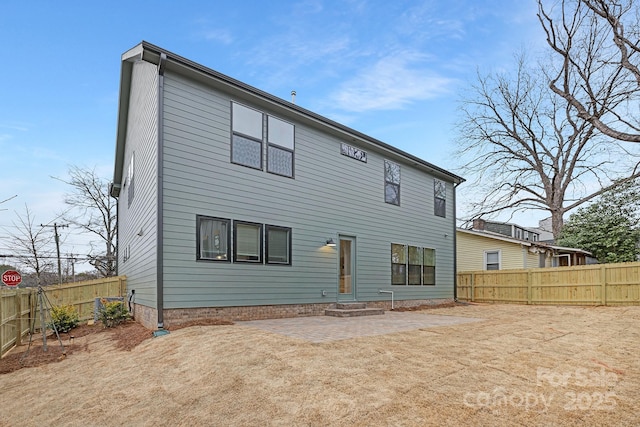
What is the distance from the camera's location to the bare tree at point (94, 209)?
72.5 feet

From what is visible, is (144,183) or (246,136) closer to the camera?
(246,136)

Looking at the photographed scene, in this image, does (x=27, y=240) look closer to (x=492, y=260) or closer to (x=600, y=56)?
(x=492, y=260)

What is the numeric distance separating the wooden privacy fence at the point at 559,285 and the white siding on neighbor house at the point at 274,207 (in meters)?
4.81

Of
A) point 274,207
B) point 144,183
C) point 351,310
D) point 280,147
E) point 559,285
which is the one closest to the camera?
point 144,183

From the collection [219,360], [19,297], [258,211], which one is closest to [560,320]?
[258,211]

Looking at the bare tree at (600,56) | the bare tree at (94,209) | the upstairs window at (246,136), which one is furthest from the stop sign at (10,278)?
the bare tree at (600,56)

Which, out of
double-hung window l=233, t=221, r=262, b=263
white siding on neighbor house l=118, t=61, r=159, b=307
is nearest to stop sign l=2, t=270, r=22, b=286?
white siding on neighbor house l=118, t=61, r=159, b=307

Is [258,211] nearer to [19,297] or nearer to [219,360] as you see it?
[219,360]

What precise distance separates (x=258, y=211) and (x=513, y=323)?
21.9 ft

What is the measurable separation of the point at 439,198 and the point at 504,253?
6269 millimetres

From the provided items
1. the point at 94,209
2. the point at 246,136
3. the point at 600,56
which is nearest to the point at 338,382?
the point at 246,136

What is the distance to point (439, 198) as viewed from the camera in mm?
16203

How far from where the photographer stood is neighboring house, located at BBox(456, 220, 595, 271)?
1928 centimetres

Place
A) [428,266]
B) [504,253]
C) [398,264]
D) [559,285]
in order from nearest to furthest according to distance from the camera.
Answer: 1. [398,264]
2. [559,285]
3. [428,266]
4. [504,253]
